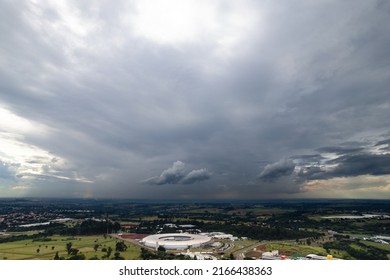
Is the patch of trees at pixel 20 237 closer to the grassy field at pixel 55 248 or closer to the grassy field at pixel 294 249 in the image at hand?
the grassy field at pixel 55 248

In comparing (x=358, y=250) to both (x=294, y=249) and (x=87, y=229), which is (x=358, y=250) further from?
(x=87, y=229)

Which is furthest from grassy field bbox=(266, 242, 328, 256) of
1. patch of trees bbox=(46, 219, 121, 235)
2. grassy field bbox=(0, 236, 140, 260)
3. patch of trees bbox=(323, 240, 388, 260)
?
patch of trees bbox=(46, 219, 121, 235)

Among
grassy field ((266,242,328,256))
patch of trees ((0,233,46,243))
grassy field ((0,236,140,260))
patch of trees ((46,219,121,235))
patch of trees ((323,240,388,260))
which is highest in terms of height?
patch of trees ((46,219,121,235))

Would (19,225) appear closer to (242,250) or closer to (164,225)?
(164,225)

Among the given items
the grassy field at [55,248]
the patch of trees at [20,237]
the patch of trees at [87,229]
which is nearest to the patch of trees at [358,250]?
the grassy field at [55,248]

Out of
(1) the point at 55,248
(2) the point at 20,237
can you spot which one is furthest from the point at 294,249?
(2) the point at 20,237

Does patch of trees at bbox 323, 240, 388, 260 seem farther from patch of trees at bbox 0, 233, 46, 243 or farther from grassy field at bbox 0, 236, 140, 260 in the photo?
patch of trees at bbox 0, 233, 46, 243
